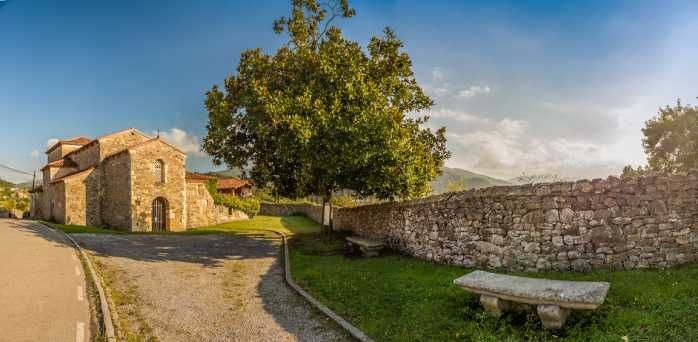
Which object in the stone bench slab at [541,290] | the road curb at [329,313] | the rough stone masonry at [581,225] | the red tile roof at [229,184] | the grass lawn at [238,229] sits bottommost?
the road curb at [329,313]

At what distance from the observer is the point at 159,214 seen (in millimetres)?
34062

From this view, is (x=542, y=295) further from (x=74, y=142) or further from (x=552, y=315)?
(x=74, y=142)

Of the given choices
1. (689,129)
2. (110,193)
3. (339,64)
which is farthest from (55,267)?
(689,129)

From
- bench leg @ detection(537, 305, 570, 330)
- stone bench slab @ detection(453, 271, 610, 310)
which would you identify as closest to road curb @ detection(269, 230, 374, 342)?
stone bench slab @ detection(453, 271, 610, 310)

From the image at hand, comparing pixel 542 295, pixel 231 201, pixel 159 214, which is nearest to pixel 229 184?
pixel 231 201

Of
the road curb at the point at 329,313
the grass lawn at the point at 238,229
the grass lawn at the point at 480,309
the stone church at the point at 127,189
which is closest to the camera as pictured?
the grass lawn at the point at 480,309

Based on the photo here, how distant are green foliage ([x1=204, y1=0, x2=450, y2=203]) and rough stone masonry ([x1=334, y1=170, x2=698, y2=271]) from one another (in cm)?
491

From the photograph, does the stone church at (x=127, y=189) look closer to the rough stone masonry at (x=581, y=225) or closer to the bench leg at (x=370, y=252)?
the bench leg at (x=370, y=252)

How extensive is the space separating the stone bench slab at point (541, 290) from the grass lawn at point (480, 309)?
1.46 feet

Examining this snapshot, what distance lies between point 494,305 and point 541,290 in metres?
0.88

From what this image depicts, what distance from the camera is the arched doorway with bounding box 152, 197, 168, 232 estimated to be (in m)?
33.7

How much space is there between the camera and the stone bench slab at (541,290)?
654 cm

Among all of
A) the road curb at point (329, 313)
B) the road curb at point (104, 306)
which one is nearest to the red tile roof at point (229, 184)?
the road curb at point (104, 306)

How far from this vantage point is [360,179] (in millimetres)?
17750
